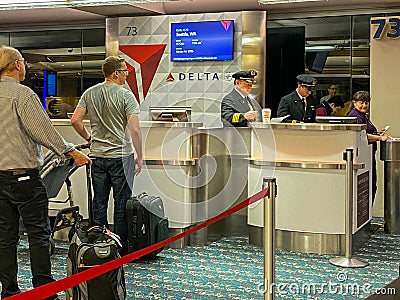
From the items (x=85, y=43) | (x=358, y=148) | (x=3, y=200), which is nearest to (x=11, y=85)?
(x=3, y=200)

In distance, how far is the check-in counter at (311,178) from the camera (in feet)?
22.1

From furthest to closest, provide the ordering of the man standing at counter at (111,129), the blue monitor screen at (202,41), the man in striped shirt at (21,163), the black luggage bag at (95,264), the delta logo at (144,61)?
the delta logo at (144,61), the blue monitor screen at (202,41), the man standing at counter at (111,129), the man in striped shirt at (21,163), the black luggage bag at (95,264)

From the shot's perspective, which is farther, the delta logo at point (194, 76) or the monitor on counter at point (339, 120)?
the delta logo at point (194, 76)

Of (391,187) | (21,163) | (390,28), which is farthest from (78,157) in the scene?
(390,28)

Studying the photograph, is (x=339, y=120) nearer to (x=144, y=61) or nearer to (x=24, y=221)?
(x=24, y=221)

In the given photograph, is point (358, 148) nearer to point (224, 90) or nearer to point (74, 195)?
point (74, 195)

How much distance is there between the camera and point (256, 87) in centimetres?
1052

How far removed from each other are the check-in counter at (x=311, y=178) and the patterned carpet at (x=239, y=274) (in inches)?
8.2

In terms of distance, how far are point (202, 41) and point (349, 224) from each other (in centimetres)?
532

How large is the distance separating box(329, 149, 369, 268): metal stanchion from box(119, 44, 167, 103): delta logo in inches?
220

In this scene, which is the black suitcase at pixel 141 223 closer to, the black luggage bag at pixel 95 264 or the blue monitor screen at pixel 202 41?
the black luggage bag at pixel 95 264

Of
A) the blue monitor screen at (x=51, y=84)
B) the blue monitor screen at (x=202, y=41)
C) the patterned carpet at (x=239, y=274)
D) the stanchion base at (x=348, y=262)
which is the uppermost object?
the blue monitor screen at (x=202, y=41)

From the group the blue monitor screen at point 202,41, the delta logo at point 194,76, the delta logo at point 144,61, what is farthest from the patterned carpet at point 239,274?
the delta logo at point 144,61

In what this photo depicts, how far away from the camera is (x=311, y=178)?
6.82 meters
